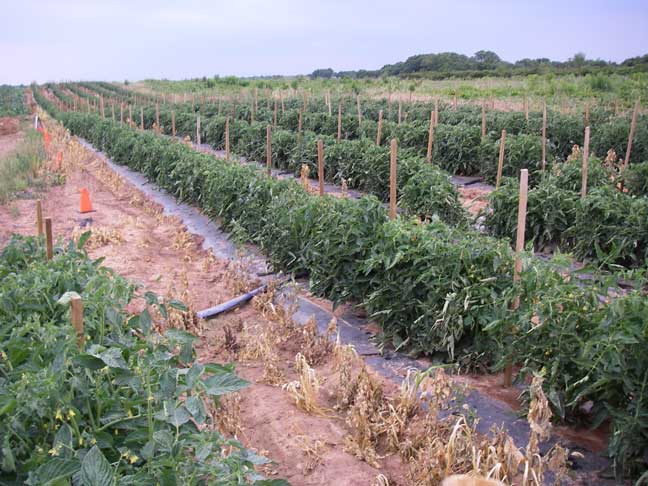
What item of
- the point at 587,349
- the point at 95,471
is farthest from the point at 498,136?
the point at 95,471

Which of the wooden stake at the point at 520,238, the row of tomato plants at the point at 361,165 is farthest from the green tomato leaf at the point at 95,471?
the row of tomato plants at the point at 361,165

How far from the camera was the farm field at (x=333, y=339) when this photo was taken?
2.31m

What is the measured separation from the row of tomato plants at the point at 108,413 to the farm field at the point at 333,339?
0.01 m

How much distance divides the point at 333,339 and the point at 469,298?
4.34 ft

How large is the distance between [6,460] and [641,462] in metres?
2.89

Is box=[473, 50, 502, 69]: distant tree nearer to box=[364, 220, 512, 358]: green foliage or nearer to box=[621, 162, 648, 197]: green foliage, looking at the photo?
box=[621, 162, 648, 197]: green foliage

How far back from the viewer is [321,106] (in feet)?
74.5

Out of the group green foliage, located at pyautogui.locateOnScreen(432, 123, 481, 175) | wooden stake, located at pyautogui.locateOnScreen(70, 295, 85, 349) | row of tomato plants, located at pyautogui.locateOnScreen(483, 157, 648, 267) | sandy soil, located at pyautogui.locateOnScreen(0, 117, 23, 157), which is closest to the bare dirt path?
wooden stake, located at pyautogui.locateOnScreen(70, 295, 85, 349)

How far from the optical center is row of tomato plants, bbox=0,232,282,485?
80.2 inches

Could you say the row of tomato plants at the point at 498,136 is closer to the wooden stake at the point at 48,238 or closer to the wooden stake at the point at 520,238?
the wooden stake at the point at 520,238

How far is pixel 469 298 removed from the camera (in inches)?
175

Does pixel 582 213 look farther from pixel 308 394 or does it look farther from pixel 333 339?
pixel 308 394

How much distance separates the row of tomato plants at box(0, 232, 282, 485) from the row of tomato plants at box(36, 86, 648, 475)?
6.48 ft

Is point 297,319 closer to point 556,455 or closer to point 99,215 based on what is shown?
point 556,455
